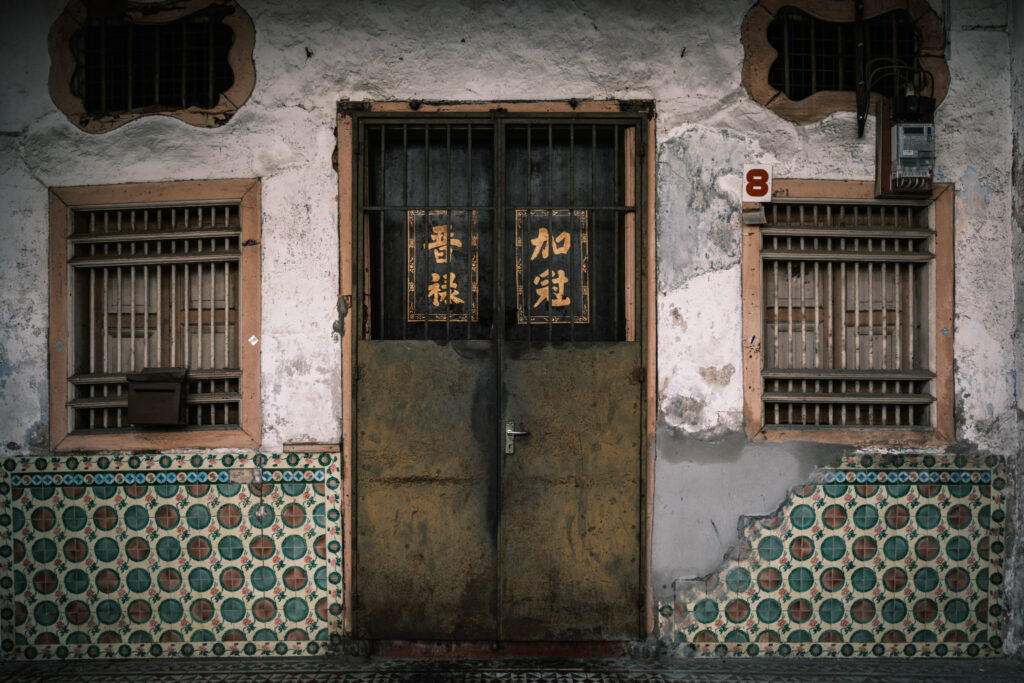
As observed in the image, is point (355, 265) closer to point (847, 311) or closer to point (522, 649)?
point (522, 649)

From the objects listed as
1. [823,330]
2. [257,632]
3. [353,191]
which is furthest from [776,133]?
[257,632]

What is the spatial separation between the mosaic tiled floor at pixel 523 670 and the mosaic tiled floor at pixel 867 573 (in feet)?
0.31

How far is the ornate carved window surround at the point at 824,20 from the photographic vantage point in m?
3.89

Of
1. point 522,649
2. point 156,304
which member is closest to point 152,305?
point 156,304

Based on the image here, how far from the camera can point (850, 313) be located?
157 inches

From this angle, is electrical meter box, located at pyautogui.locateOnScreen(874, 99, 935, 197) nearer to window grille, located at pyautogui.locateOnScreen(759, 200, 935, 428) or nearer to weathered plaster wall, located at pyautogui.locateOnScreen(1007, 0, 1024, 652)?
window grille, located at pyautogui.locateOnScreen(759, 200, 935, 428)

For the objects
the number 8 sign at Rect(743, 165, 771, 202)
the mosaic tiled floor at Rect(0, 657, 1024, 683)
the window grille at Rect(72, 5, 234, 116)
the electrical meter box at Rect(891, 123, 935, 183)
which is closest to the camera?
the mosaic tiled floor at Rect(0, 657, 1024, 683)

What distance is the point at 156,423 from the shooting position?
3805 millimetres

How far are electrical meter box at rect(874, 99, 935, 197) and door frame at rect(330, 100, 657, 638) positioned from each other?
4.21 ft

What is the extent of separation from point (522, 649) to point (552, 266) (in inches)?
86.2

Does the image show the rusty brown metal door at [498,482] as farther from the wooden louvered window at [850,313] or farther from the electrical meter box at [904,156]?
the electrical meter box at [904,156]

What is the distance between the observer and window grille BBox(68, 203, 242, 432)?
13.0 feet

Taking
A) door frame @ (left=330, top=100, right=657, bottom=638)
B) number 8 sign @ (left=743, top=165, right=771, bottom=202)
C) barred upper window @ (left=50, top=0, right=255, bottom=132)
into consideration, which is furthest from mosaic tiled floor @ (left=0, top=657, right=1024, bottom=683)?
barred upper window @ (left=50, top=0, right=255, bottom=132)

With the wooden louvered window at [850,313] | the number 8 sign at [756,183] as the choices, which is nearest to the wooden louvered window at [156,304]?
the number 8 sign at [756,183]
